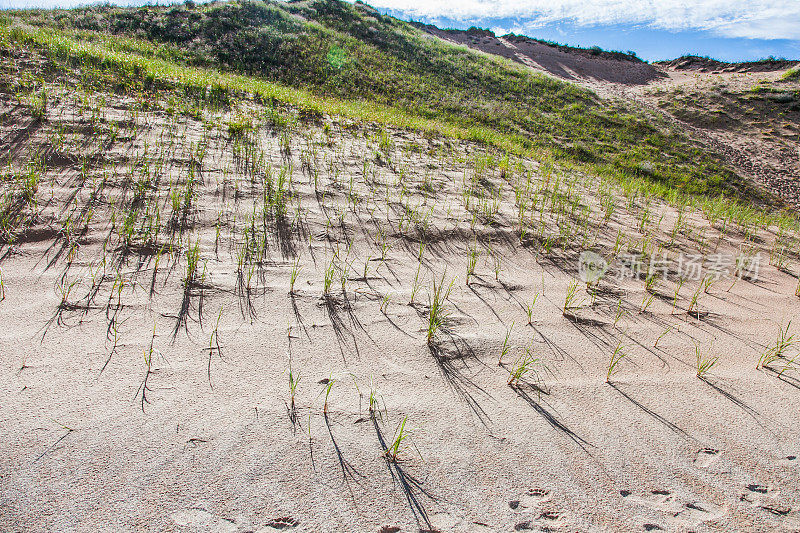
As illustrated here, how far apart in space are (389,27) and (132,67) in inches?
920

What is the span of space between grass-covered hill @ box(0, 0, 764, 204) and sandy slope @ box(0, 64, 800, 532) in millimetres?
9606

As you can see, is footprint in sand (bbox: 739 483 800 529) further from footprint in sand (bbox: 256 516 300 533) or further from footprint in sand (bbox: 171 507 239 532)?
footprint in sand (bbox: 171 507 239 532)

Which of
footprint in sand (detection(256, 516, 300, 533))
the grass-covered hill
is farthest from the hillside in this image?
the grass-covered hill

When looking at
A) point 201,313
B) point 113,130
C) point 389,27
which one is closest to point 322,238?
point 201,313

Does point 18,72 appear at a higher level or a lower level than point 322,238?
higher

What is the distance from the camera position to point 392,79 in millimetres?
18984

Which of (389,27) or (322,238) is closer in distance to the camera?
(322,238)

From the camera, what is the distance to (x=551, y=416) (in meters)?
2.21

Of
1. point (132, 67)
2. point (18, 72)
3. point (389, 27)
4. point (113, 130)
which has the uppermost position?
point (389, 27)

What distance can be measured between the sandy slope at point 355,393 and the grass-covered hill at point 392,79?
9606 millimetres

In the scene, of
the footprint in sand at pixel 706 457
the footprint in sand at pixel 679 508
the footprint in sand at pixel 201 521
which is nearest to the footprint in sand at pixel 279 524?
the footprint in sand at pixel 201 521

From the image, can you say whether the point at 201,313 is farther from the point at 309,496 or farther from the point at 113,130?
the point at 113,130

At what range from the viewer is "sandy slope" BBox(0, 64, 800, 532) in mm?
1660

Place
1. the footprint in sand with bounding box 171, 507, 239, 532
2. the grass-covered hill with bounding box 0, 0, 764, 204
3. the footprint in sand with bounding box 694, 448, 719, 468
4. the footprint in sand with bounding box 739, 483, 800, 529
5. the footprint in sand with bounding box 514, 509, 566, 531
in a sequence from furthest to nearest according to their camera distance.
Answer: the grass-covered hill with bounding box 0, 0, 764, 204 → the footprint in sand with bounding box 694, 448, 719, 468 → the footprint in sand with bounding box 739, 483, 800, 529 → the footprint in sand with bounding box 514, 509, 566, 531 → the footprint in sand with bounding box 171, 507, 239, 532
